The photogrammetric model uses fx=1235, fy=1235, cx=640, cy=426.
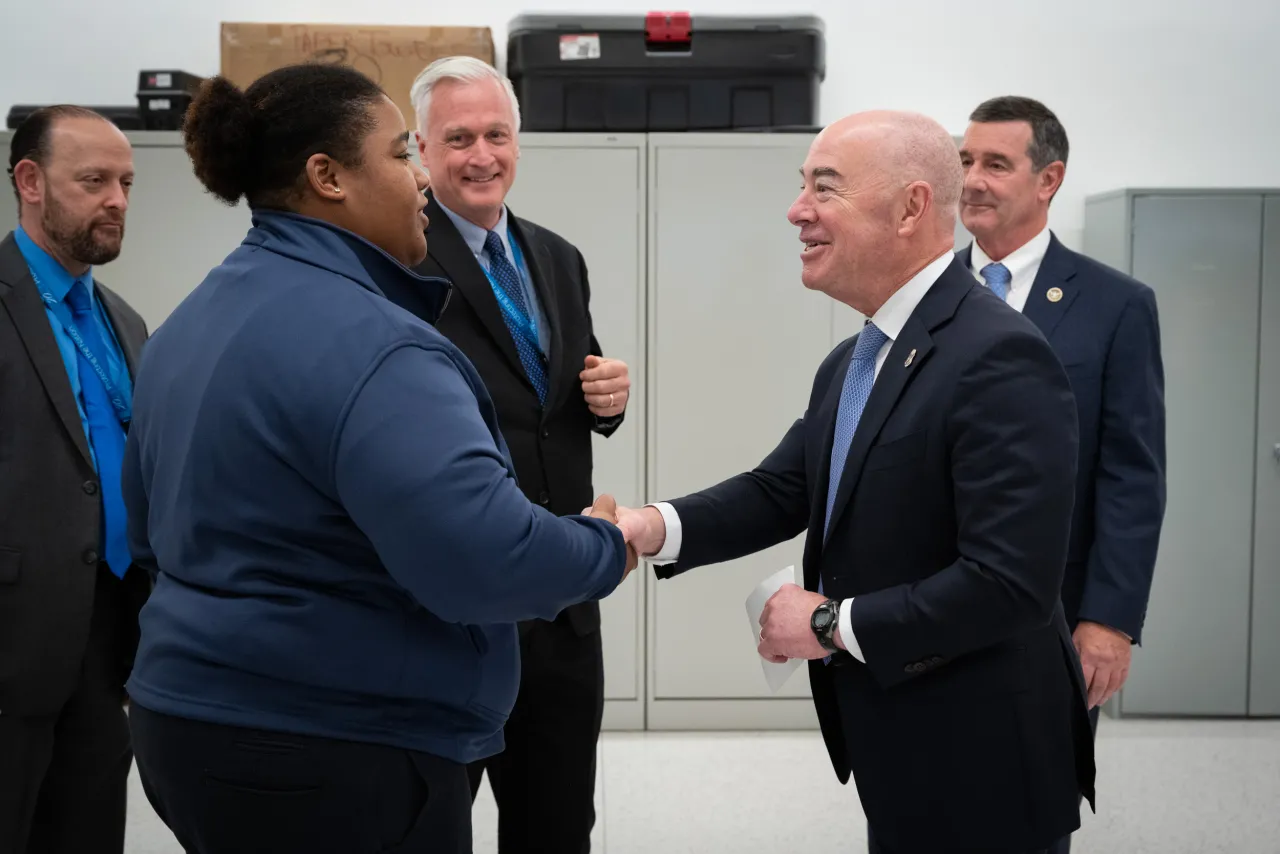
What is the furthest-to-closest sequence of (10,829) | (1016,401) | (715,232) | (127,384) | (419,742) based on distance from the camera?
(715,232) → (127,384) → (10,829) → (1016,401) → (419,742)

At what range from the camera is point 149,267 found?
4.10 m

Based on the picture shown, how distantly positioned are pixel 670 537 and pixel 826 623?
0.38 meters

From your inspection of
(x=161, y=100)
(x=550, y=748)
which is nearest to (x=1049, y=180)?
(x=550, y=748)

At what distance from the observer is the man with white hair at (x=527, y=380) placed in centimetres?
216

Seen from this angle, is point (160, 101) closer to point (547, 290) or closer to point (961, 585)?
point (547, 290)

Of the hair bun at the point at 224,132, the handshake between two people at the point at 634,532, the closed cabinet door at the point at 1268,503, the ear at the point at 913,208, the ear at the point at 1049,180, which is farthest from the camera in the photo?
the closed cabinet door at the point at 1268,503

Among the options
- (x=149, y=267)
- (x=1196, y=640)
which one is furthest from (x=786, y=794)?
(x=149, y=267)

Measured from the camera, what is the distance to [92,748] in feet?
7.79

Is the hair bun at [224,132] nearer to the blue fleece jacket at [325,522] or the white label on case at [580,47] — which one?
the blue fleece jacket at [325,522]

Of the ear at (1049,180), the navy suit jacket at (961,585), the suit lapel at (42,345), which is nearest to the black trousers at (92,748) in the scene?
the suit lapel at (42,345)

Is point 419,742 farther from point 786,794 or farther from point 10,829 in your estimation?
point 786,794

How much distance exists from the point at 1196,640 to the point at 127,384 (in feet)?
11.8

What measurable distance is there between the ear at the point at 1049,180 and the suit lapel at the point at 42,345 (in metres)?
1.91

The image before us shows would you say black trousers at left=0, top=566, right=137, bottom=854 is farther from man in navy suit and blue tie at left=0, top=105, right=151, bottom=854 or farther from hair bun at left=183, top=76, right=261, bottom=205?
hair bun at left=183, top=76, right=261, bottom=205
